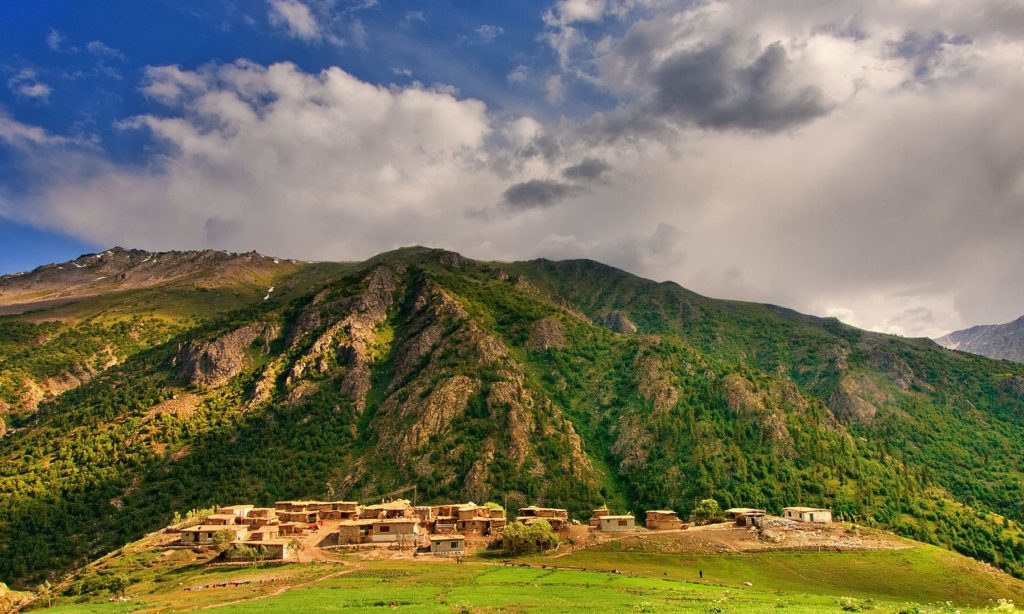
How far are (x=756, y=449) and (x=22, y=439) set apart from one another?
211 m

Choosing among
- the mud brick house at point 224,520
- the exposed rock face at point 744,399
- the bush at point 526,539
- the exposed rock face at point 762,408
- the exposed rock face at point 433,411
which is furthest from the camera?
the exposed rock face at point 744,399

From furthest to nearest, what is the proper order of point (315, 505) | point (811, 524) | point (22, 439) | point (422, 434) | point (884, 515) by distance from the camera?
point (22, 439), point (422, 434), point (884, 515), point (315, 505), point (811, 524)

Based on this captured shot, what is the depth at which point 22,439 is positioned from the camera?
186625mm

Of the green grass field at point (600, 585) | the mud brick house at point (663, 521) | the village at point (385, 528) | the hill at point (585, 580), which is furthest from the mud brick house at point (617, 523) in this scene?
the green grass field at point (600, 585)

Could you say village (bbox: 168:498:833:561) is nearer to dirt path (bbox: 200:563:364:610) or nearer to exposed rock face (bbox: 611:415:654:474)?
dirt path (bbox: 200:563:364:610)

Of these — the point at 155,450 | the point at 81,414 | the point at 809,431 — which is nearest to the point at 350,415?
the point at 155,450

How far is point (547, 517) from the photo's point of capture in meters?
118

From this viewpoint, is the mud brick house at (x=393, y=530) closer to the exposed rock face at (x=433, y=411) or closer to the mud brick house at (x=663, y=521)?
the mud brick house at (x=663, y=521)

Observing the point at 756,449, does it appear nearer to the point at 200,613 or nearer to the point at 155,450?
the point at 200,613

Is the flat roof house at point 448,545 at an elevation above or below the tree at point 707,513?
above

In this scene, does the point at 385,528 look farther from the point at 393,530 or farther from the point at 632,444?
the point at 632,444

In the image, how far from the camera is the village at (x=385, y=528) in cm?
9581

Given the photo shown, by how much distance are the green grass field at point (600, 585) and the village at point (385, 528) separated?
6283 mm

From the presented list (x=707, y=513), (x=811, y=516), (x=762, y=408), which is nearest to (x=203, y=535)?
(x=707, y=513)
